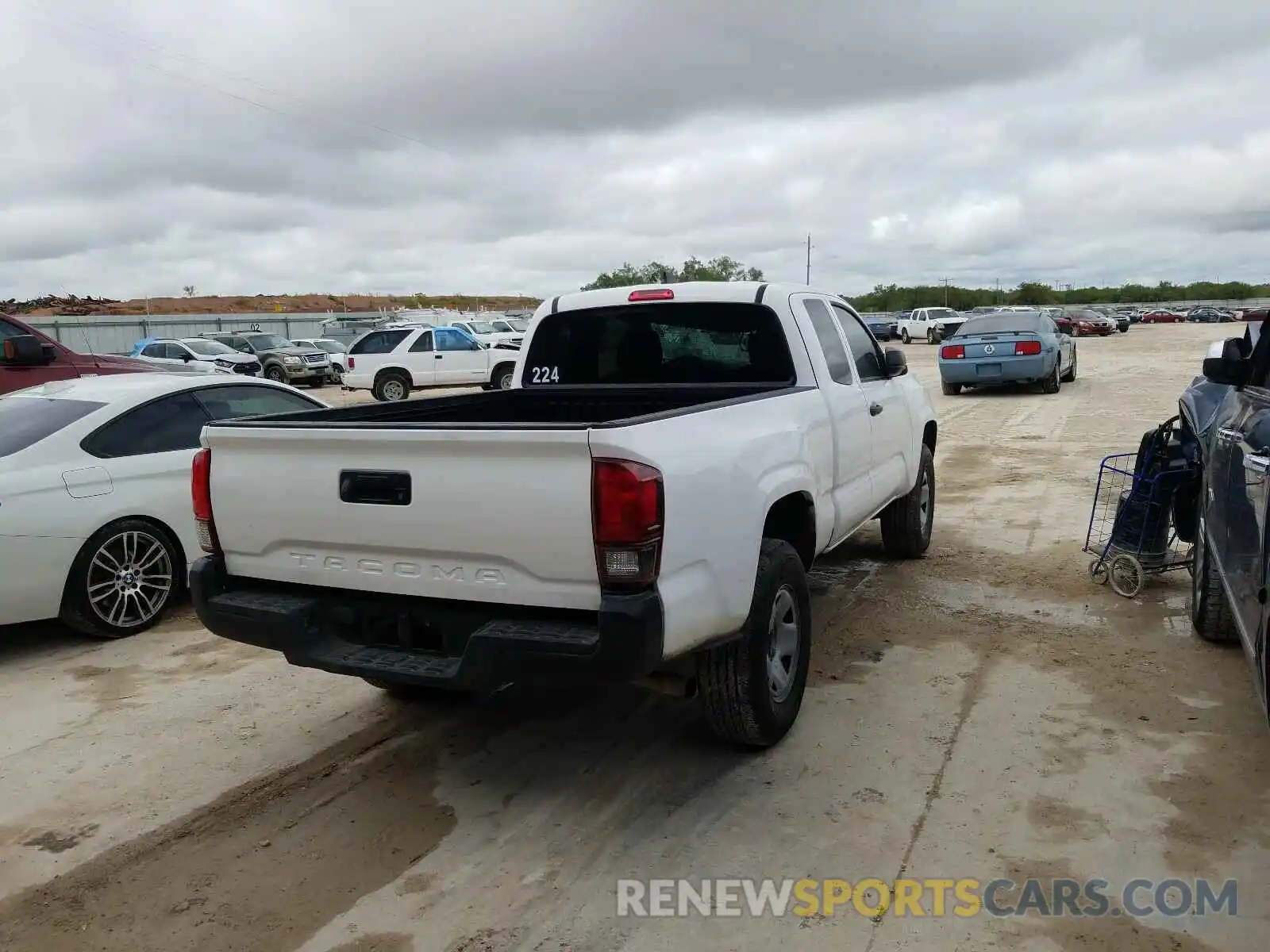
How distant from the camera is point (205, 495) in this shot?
4.04 meters

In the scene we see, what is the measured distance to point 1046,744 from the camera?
4223mm

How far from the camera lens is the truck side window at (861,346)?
591cm

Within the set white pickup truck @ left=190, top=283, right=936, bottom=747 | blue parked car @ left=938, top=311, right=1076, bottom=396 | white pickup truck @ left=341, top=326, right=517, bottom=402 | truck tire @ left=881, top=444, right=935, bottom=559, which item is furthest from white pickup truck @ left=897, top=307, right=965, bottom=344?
white pickup truck @ left=190, top=283, right=936, bottom=747

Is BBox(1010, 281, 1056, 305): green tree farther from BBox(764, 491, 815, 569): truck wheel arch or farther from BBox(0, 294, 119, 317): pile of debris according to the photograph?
BBox(764, 491, 815, 569): truck wheel arch

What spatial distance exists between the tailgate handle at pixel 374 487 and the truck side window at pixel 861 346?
10.1 feet

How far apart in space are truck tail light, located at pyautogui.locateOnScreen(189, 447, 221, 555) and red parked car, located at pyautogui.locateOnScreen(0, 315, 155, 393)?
5844 millimetres

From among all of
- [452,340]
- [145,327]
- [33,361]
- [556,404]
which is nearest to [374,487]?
[556,404]

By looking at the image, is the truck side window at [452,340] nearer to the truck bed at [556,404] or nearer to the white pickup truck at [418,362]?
the white pickup truck at [418,362]

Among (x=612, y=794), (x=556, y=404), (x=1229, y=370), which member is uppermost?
(x=1229, y=370)

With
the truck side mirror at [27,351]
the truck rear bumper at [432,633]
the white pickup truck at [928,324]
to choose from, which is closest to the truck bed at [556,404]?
the truck rear bumper at [432,633]

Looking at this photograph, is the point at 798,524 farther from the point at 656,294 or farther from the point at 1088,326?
the point at 1088,326

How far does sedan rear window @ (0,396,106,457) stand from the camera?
5.84m

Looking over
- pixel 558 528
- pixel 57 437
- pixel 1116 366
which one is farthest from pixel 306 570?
pixel 1116 366

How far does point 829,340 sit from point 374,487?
288 centimetres
